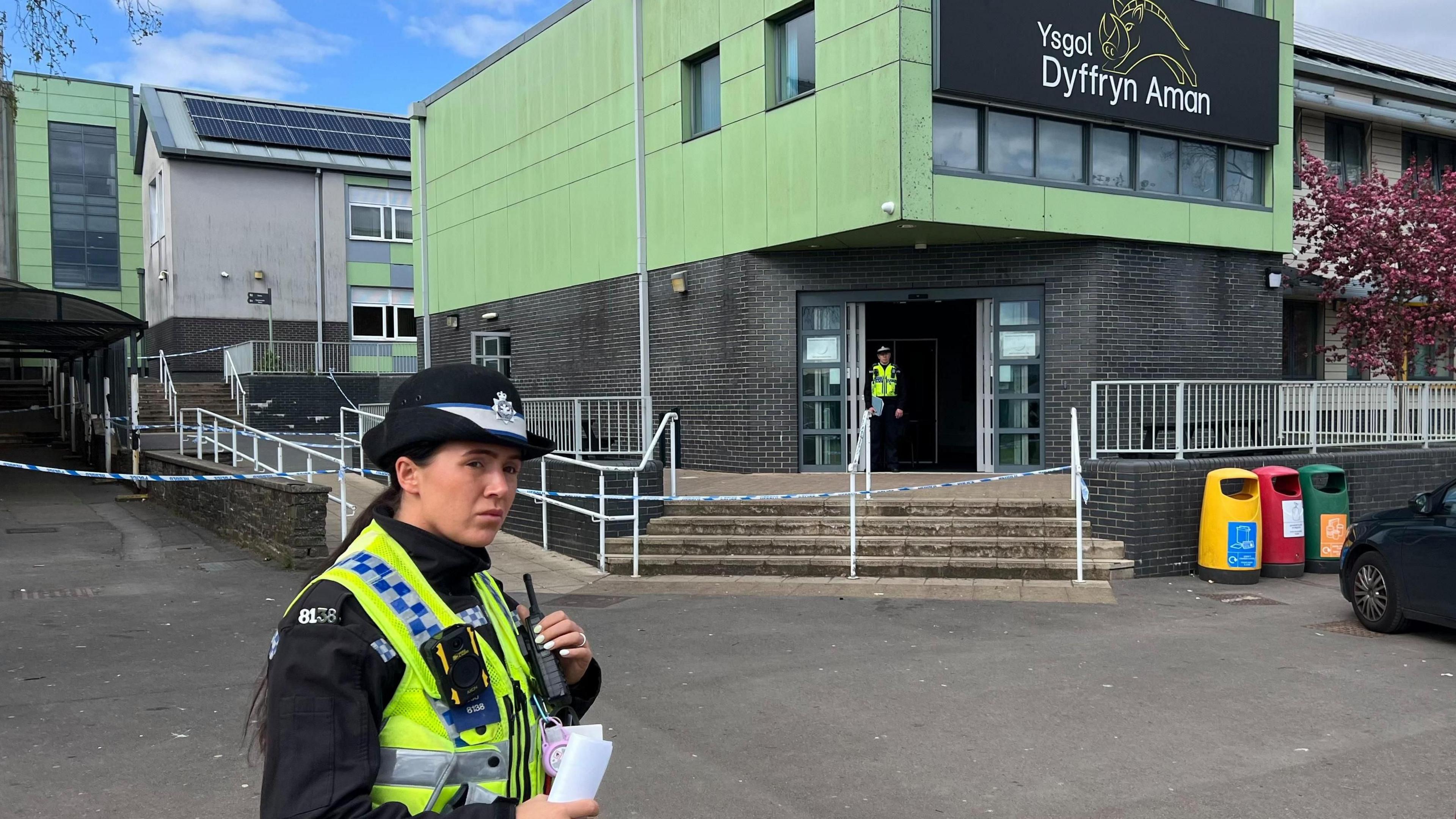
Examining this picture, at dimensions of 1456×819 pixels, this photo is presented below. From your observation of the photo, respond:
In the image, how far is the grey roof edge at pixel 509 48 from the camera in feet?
65.3

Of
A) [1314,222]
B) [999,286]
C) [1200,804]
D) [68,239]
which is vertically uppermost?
[68,239]

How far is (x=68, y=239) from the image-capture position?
38.8 meters

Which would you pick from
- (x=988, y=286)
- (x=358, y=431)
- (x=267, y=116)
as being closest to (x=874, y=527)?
(x=988, y=286)

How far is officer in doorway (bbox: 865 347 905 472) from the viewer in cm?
1552

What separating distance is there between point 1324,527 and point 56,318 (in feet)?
60.5

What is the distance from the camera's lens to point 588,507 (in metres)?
12.6

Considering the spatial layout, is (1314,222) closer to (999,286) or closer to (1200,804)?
(999,286)

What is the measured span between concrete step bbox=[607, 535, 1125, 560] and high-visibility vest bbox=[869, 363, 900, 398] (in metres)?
3.99

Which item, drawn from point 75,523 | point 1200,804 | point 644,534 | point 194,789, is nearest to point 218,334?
point 75,523

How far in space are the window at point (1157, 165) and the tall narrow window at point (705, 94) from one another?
19.6 ft

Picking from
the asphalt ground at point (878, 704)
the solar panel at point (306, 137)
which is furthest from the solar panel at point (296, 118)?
the asphalt ground at point (878, 704)

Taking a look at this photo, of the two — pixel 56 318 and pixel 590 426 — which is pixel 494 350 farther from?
pixel 590 426

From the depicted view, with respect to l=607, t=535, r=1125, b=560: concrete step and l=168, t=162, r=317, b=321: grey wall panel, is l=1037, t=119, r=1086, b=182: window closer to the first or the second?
l=607, t=535, r=1125, b=560: concrete step

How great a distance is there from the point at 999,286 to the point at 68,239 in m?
35.5
